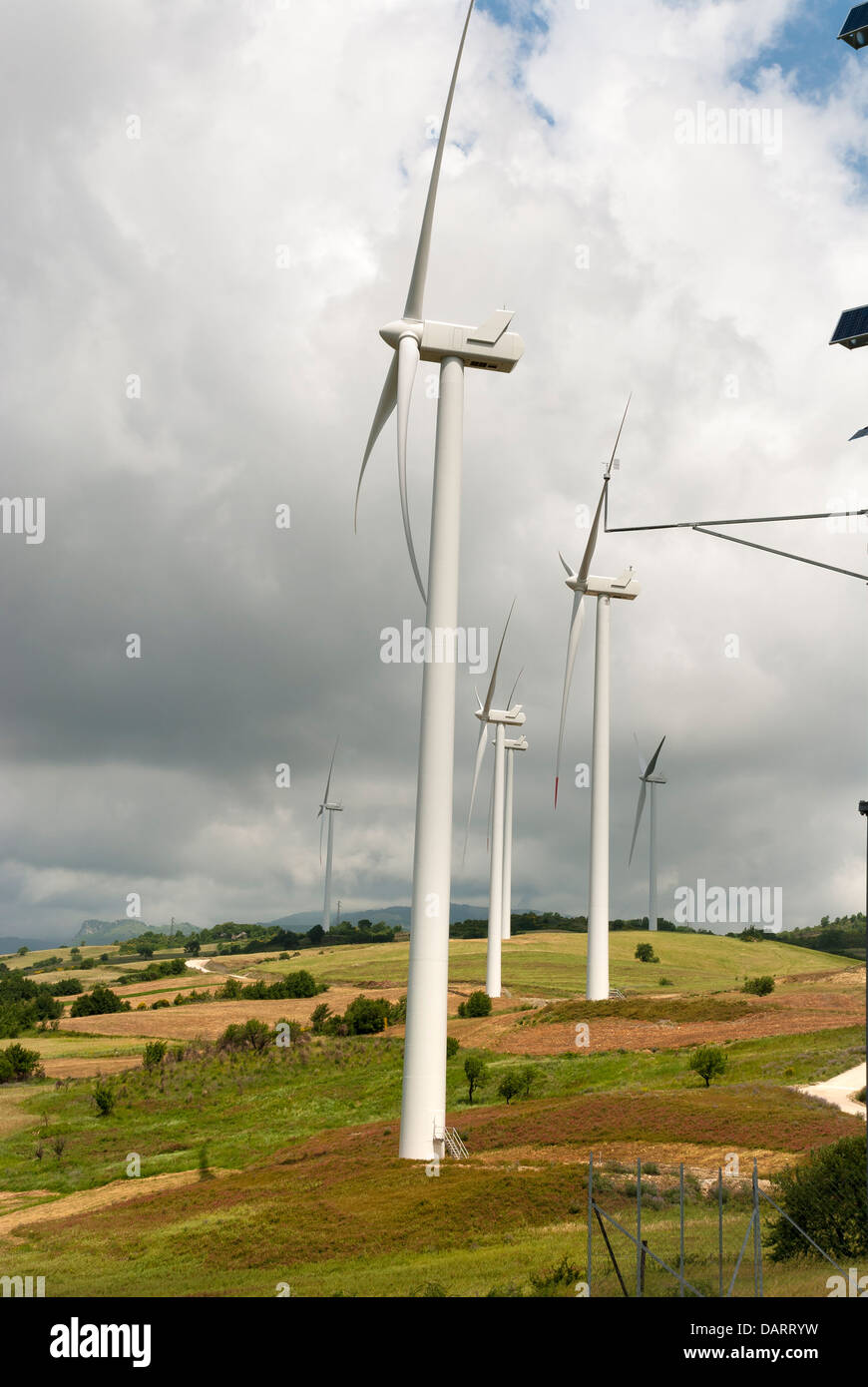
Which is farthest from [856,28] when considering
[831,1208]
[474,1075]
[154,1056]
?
[154,1056]

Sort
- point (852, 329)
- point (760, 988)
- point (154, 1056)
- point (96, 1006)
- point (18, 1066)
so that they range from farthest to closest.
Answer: point (96, 1006), point (760, 988), point (154, 1056), point (18, 1066), point (852, 329)

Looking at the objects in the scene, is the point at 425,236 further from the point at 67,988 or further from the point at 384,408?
the point at 67,988

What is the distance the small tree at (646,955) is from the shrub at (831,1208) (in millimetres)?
106994

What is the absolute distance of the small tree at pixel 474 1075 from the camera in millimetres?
55031

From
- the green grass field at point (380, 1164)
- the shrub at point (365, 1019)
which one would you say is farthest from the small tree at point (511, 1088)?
the shrub at point (365, 1019)

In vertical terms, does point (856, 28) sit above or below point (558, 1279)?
above

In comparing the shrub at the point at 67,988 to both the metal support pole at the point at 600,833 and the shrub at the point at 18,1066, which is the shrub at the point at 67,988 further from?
the metal support pole at the point at 600,833

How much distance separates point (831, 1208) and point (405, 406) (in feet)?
84.5

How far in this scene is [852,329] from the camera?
24.3 metres

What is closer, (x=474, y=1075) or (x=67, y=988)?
(x=474, y=1075)

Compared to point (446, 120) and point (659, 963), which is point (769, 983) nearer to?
point (659, 963)

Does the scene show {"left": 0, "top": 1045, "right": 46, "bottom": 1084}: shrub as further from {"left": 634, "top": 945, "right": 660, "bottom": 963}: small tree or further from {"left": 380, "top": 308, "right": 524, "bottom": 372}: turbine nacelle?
{"left": 634, "top": 945, "right": 660, "bottom": 963}: small tree
